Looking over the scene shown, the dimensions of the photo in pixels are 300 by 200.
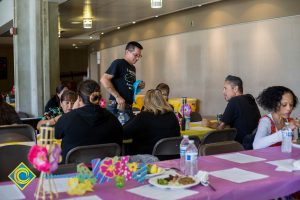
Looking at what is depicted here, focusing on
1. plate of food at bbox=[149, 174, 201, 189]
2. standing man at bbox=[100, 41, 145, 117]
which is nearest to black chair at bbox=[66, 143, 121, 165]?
plate of food at bbox=[149, 174, 201, 189]

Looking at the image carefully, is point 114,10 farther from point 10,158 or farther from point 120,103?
point 10,158

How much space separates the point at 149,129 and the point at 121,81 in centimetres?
120

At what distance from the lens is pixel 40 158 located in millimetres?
1779

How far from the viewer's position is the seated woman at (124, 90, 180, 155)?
3.91m

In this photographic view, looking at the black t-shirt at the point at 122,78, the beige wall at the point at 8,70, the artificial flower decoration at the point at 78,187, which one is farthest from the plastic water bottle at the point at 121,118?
the beige wall at the point at 8,70

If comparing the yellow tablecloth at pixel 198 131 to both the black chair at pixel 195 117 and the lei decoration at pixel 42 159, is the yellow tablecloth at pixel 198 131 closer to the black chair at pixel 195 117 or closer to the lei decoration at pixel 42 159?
the black chair at pixel 195 117

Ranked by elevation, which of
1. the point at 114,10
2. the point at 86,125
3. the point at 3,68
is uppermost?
the point at 114,10

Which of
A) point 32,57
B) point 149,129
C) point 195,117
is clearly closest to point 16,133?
point 149,129

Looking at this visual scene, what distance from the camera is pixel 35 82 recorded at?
24.2 feet

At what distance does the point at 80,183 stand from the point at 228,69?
8398 millimetres

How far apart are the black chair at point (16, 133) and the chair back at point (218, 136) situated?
1.72 metres

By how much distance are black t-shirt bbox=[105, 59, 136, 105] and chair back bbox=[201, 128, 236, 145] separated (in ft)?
4.71

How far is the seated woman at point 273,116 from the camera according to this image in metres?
3.48

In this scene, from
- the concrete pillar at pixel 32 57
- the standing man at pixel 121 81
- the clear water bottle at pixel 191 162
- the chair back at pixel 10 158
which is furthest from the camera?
the concrete pillar at pixel 32 57
